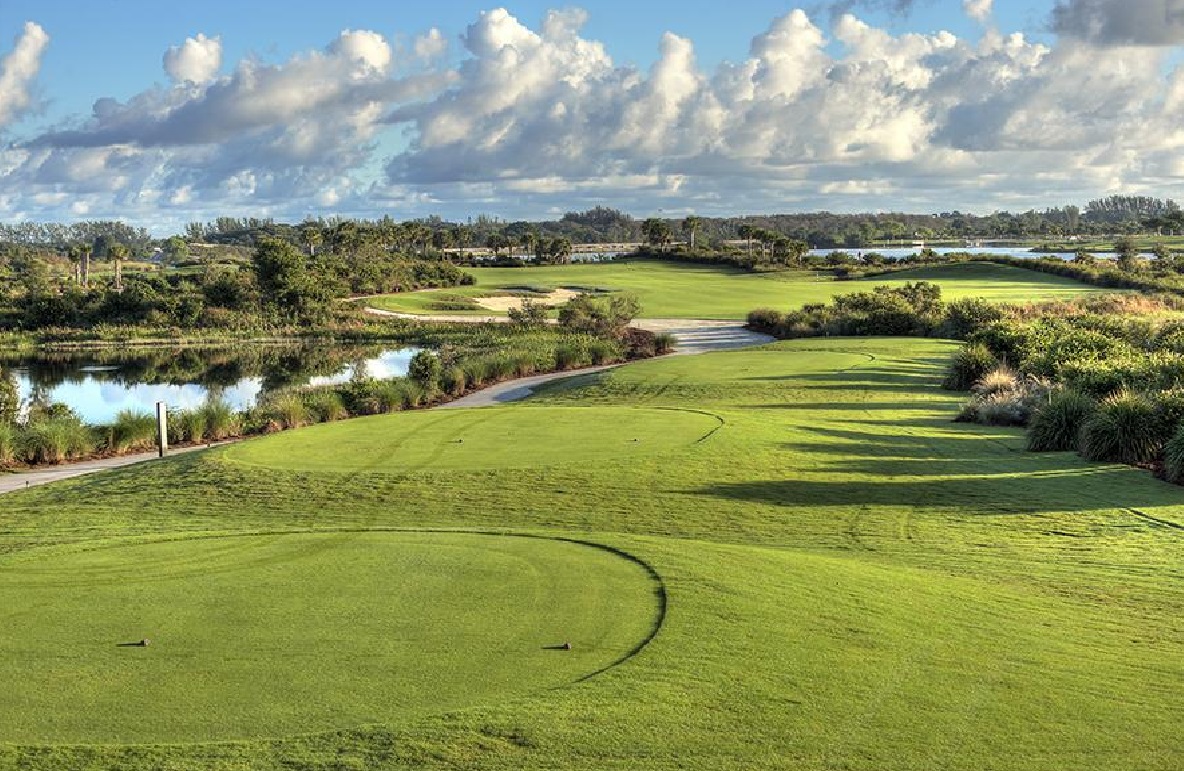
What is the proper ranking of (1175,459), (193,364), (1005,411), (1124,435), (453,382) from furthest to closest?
(193,364) → (453,382) → (1005,411) → (1124,435) → (1175,459)

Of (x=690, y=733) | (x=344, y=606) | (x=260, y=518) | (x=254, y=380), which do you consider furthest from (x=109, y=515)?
(x=254, y=380)

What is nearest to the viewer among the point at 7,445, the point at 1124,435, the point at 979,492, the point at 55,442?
the point at 979,492

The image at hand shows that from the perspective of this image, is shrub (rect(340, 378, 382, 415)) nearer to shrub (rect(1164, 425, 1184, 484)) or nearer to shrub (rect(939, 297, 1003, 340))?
shrub (rect(1164, 425, 1184, 484))

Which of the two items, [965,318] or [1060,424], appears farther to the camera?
[965,318]

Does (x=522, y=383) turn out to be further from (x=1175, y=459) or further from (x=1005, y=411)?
(x=1175, y=459)

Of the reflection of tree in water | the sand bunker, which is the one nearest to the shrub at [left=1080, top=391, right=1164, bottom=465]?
the reflection of tree in water

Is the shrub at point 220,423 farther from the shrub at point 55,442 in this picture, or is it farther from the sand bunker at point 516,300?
the sand bunker at point 516,300

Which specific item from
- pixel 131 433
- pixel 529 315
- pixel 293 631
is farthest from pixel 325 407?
pixel 529 315
